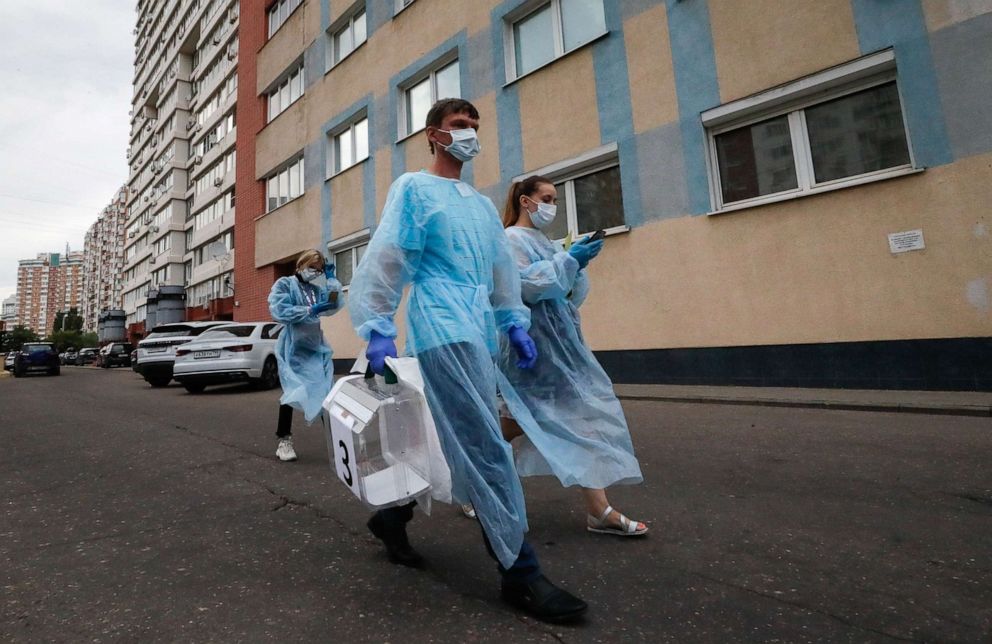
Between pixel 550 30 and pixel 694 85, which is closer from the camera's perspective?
pixel 694 85

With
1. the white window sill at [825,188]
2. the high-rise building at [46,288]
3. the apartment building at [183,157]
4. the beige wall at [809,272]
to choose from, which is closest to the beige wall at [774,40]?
the white window sill at [825,188]

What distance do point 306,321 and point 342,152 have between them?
1332cm

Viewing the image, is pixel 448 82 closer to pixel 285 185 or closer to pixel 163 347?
pixel 285 185

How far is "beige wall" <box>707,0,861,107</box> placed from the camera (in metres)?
7.00

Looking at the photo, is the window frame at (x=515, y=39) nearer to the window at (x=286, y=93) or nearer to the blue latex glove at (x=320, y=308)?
the blue latex glove at (x=320, y=308)

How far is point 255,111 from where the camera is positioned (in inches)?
837

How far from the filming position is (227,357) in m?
10.6

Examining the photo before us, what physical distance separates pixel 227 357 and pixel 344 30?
11567 millimetres

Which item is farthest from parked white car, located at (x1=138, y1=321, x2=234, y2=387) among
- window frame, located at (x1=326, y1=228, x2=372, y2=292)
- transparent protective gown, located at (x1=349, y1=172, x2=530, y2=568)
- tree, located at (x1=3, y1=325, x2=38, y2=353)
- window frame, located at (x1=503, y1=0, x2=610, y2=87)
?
tree, located at (x1=3, y1=325, x2=38, y2=353)

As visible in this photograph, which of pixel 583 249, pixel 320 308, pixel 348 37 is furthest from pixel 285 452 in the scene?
pixel 348 37

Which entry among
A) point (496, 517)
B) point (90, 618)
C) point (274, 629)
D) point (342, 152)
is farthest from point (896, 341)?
point (342, 152)

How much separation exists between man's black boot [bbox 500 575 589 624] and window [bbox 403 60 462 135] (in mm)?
12144

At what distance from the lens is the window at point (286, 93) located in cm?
1864

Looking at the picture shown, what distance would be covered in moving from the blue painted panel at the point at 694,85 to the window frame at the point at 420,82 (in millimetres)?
5380
